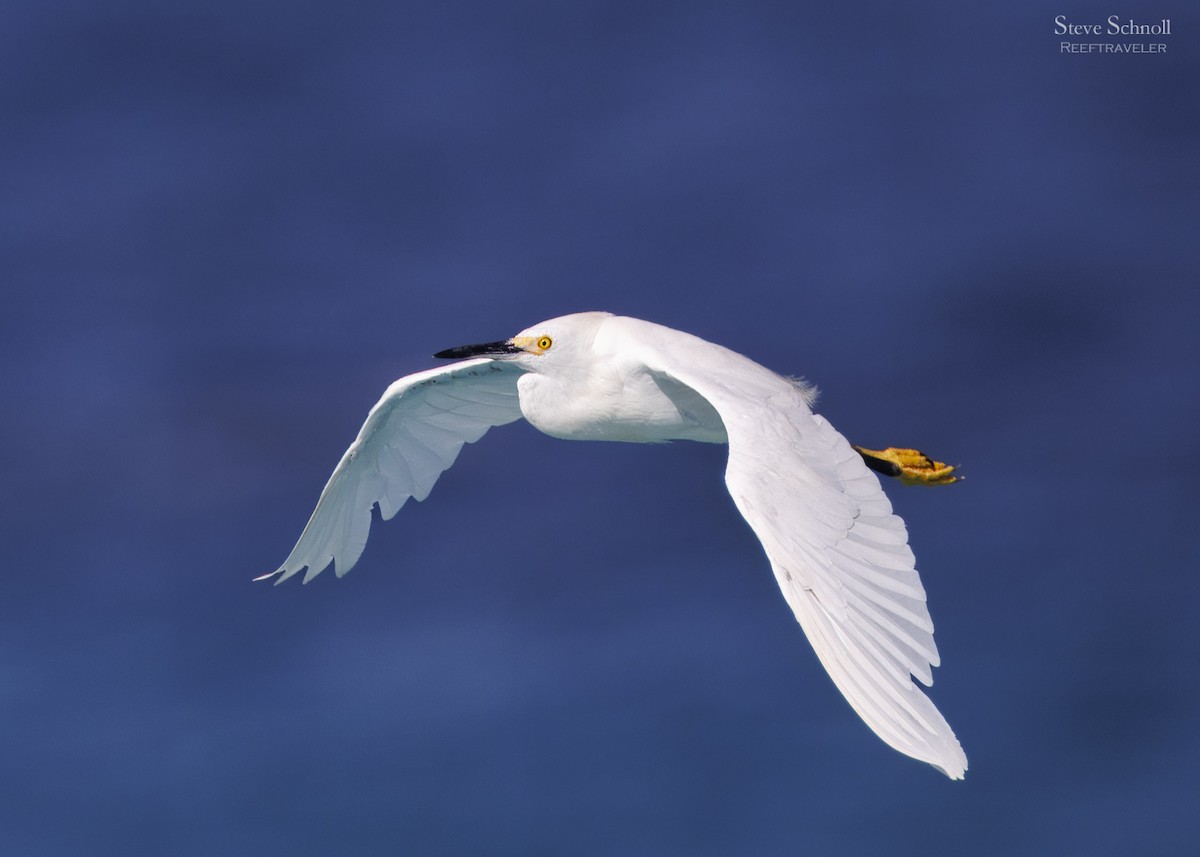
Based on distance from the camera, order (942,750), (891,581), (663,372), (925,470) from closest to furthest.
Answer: (942,750)
(891,581)
(663,372)
(925,470)

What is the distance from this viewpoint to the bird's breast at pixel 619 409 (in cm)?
1020

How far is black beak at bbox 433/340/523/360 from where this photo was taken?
10.7 meters

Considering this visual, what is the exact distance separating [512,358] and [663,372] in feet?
4.18

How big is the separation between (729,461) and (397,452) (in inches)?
164

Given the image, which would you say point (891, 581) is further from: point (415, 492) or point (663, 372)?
point (415, 492)

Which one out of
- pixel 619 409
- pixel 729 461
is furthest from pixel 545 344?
pixel 729 461

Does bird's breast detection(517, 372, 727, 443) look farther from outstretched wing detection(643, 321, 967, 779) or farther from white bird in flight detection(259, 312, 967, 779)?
outstretched wing detection(643, 321, 967, 779)

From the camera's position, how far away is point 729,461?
8.50 meters

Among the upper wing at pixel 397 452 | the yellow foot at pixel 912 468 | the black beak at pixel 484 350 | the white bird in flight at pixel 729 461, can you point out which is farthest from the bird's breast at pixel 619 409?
the yellow foot at pixel 912 468

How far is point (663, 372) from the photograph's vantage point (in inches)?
388

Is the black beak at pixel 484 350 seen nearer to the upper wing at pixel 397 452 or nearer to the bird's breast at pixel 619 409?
the bird's breast at pixel 619 409

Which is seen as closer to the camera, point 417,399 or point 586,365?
point 586,365

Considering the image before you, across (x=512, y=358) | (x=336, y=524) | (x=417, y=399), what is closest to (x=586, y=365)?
(x=512, y=358)

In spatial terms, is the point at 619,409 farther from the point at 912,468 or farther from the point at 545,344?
the point at 912,468
